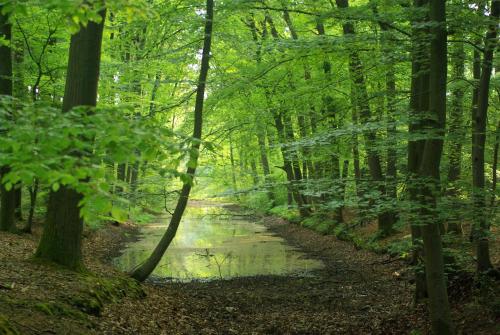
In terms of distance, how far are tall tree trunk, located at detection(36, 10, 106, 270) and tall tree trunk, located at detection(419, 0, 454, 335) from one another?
558 centimetres

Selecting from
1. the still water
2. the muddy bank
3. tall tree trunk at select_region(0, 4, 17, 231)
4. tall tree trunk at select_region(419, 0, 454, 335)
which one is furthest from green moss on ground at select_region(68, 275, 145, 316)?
tall tree trunk at select_region(419, 0, 454, 335)

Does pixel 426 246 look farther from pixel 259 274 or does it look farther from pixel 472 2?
pixel 259 274

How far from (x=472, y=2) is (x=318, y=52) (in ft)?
8.94

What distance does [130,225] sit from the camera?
24828mm

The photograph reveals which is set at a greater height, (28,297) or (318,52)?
(318,52)

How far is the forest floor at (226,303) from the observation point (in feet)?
20.3

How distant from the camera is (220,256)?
53.8 feet

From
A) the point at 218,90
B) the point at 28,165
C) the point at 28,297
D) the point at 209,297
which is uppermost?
the point at 218,90

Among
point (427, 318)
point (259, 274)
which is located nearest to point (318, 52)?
point (427, 318)

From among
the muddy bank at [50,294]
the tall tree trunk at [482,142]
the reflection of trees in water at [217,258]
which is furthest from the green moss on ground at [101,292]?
the tall tree trunk at [482,142]

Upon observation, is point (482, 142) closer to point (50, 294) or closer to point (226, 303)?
point (226, 303)

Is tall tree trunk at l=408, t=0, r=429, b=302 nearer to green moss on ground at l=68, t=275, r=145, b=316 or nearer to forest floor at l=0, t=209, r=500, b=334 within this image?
forest floor at l=0, t=209, r=500, b=334

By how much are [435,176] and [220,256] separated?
37.6 feet

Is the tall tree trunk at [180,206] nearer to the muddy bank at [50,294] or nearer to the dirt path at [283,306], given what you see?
the dirt path at [283,306]
